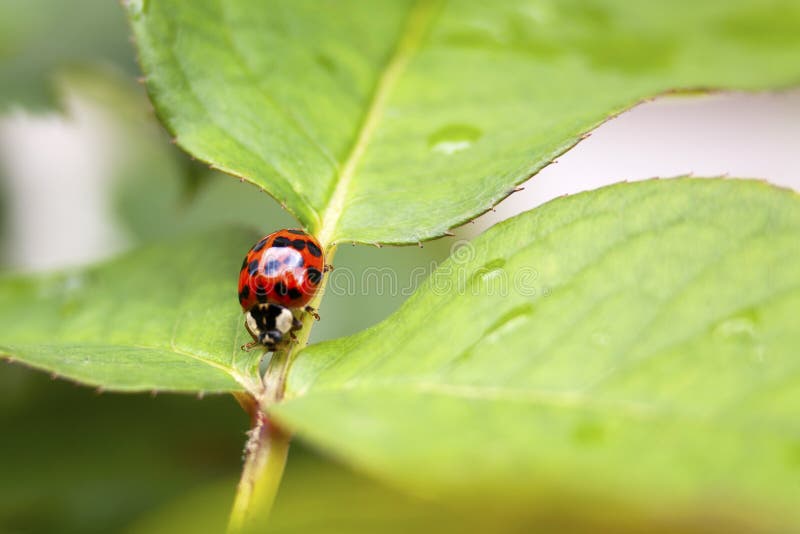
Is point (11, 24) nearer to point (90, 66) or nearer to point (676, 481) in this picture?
point (90, 66)

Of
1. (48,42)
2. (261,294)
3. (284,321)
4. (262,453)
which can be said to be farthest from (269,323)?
(48,42)

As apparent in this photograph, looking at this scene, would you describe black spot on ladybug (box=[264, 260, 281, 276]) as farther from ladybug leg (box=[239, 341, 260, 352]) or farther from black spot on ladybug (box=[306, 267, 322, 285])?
ladybug leg (box=[239, 341, 260, 352])

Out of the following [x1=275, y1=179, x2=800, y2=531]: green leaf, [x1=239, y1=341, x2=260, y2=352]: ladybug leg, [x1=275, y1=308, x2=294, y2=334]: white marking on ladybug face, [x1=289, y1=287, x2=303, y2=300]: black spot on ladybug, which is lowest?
[x1=289, y1=287, x2=303, y2=300]: black spot on ladybug

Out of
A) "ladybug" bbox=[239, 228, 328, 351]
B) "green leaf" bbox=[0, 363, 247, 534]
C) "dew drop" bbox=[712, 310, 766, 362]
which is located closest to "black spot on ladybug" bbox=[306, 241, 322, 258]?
"ladybug" bbox=[239, 228, 328, 351]

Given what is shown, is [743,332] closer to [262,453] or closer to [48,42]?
[262,453]

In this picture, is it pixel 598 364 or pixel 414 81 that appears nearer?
pixel 598 364

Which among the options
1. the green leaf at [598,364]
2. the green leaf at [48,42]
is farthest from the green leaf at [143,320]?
the green leaf at [48,42]
